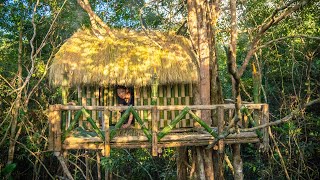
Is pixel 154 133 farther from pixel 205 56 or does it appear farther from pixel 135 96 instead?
pixel 205 56

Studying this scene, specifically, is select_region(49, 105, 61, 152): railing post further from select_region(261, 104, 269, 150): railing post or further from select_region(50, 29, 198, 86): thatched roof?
select_region(261, 104, 269, 150): railing post

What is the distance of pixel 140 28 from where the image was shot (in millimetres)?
10070

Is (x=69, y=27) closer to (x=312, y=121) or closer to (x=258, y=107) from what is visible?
(x=258, y=107)

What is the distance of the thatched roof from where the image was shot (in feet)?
21.1

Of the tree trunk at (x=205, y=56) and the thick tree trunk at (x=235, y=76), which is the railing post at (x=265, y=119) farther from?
the tree trunk at (x=205, y=56)

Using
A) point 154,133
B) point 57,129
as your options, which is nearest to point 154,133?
point 154,133

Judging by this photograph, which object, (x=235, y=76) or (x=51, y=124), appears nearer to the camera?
(x=235, y=76)

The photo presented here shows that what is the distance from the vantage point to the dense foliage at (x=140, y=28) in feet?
31.0

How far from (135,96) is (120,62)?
0.83 meters

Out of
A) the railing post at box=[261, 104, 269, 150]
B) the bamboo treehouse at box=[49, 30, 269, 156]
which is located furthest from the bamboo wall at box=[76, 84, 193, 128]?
the railing post at box=[261, 104, 269, 150]

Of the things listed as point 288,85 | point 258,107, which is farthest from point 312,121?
point 258,107

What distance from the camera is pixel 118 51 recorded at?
22.3ft

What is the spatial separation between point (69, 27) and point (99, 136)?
6904 millimetres

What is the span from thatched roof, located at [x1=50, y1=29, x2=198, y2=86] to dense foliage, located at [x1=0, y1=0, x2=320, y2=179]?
1.90 m
